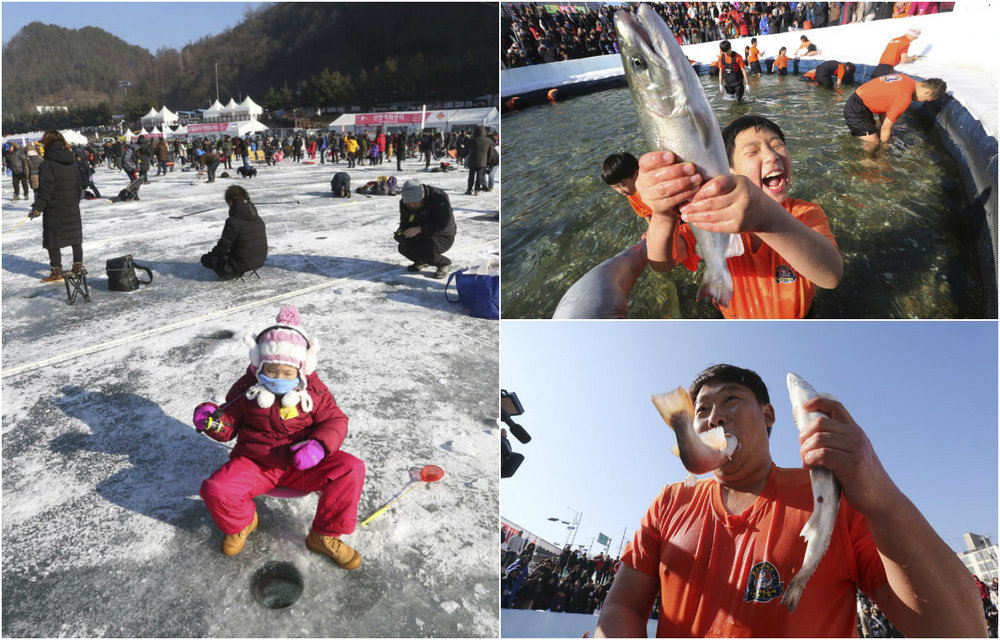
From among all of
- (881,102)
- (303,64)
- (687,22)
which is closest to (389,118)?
(687,22)

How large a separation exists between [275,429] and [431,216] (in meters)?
4.51

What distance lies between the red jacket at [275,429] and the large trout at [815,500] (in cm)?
215

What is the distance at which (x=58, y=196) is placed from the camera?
6301 millimetres

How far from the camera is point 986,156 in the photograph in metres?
3.47

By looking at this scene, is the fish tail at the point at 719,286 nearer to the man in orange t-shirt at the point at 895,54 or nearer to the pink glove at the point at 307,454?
the pink glove at the point at 307,454

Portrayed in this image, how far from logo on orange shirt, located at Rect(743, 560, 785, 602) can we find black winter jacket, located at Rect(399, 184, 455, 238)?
581 centimetres

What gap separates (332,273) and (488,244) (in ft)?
8.36

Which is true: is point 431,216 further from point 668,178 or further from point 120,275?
point 668,178

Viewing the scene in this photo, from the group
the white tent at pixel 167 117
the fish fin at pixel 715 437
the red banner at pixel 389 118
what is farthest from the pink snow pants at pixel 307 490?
the white tent at pixel 167 117

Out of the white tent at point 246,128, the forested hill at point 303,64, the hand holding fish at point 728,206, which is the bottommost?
the hand holding fish at point 728,206

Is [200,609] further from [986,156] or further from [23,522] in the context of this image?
[986,156]

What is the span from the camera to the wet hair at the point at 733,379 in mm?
1667

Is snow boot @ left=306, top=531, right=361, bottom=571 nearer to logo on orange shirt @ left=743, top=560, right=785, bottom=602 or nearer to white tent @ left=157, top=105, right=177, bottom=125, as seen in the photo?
logo on orange shirt @ left=743, top=560, right=785, bottom=602

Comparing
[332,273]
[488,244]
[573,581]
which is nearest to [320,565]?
[573,581]
